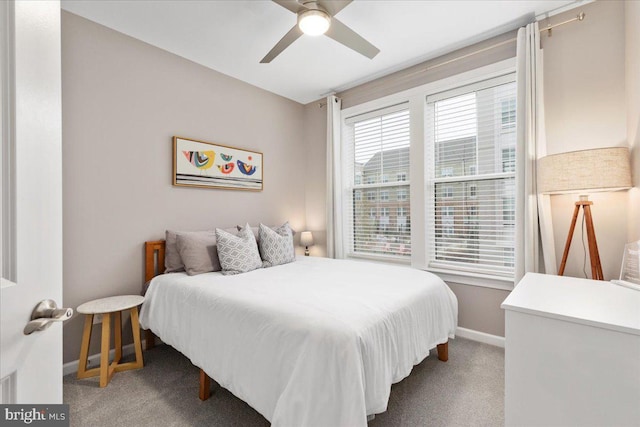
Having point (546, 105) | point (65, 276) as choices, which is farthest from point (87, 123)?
point (546, 105)

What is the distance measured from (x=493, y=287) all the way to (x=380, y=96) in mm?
2380

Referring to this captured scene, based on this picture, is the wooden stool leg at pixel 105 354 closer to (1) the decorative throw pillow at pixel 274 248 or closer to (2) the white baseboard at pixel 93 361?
(2) the white baseboard at pixel 93 361

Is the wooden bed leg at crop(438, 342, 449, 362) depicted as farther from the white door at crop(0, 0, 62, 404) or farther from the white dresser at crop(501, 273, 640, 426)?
the white door at crop(0, 0, 62, 404)

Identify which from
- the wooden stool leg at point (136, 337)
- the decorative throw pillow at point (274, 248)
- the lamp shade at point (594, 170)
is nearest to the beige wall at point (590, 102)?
the lamp shade at point (594, 170)

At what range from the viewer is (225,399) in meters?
1.91

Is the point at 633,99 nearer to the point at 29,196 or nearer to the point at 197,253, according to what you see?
the point at 29,196

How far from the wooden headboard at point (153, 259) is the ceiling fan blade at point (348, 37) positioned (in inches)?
91.9

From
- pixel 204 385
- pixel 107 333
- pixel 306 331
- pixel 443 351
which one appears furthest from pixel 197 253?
pixel 443 351

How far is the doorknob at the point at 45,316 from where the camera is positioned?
63 cm

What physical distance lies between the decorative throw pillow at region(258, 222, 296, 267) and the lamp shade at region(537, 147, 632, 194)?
7.42ft

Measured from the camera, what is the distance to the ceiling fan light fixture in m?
1.91

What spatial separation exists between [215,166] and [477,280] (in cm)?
292

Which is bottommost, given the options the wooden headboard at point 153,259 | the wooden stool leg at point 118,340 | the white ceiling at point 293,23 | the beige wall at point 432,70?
the wooden stool leg at point 118,340

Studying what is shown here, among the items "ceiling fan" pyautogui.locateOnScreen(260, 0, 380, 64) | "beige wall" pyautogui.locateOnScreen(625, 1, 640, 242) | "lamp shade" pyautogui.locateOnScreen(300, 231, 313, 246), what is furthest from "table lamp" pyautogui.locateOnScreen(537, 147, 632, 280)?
"lamp shade" pyautogui.locateOnScreen(300, 231, 313, 246)
